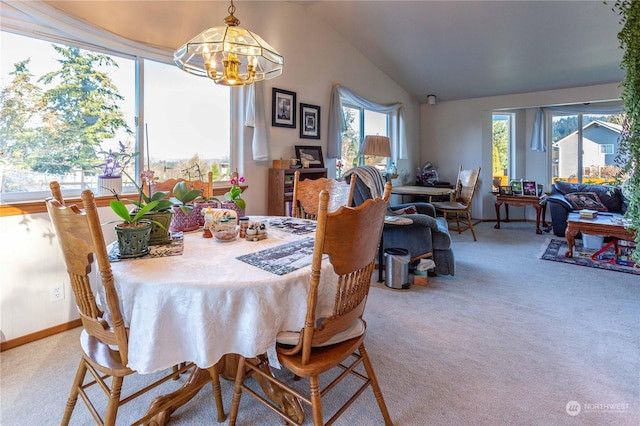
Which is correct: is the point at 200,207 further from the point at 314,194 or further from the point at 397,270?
the point at 397,270

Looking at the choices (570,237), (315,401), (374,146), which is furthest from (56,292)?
(570,237)

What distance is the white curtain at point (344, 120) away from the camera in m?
4.41

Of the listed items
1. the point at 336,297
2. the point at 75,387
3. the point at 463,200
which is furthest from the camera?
the point at 463,200

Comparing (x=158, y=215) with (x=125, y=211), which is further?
(x=158, y=215)

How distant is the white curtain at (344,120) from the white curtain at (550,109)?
234 centimetres

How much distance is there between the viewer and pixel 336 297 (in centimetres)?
119

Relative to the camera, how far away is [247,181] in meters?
3.53

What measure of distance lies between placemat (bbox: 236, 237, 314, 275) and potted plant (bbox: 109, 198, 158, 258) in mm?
404

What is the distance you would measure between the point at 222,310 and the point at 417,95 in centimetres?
628

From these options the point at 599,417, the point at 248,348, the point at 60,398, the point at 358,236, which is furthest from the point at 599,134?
the point at 60,398

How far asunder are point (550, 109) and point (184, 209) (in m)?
6.73

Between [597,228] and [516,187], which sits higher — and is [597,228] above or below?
below

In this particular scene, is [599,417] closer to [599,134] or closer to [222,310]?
[222,310]

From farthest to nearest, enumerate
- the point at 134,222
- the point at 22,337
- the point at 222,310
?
the point at 22,337 < the point at 134,222 < the point at 222,310
